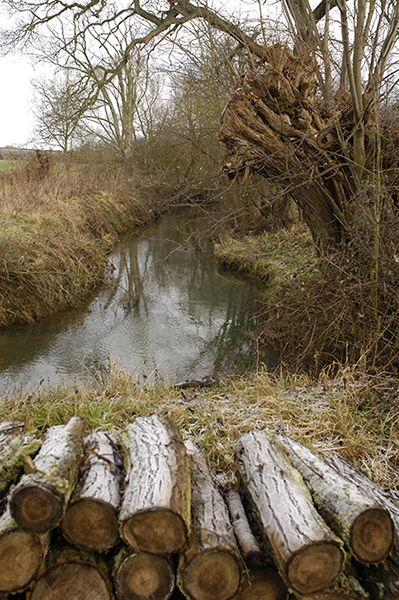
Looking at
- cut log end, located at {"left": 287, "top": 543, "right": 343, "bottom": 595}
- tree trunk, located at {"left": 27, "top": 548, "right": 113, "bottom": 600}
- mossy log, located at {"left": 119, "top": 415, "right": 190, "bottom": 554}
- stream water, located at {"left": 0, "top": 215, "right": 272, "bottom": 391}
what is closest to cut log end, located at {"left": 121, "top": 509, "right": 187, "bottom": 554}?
mossy log, located at {"left": 119, "top": 415, "right": 190, "bottom": 554}

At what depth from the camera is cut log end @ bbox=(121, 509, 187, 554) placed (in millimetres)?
1872

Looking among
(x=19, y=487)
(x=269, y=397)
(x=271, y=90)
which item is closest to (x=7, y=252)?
(x=271, y=90)

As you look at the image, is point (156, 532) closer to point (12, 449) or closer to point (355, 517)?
point (355, 517)

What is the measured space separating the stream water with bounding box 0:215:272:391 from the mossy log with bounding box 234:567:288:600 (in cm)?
270

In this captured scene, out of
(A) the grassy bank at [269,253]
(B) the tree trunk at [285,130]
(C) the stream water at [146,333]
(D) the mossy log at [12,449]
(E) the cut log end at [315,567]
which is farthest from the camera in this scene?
(A) the grassy bank at [269,253]

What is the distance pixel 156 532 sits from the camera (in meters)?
1.89

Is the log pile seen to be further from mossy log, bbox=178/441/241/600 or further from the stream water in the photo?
the stream water

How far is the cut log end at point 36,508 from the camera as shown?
187cm

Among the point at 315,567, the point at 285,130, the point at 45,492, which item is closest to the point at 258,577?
the point at 315,567

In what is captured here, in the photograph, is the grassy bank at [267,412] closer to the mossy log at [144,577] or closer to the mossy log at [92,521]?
the mossy log at [144,577]

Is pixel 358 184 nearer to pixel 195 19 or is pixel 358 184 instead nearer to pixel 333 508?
pixel 333 508

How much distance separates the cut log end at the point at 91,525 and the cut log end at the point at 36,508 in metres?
0.10

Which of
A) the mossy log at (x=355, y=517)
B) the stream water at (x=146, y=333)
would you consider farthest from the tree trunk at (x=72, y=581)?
the stream water at (x=146, y=333)

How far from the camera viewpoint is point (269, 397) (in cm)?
382
